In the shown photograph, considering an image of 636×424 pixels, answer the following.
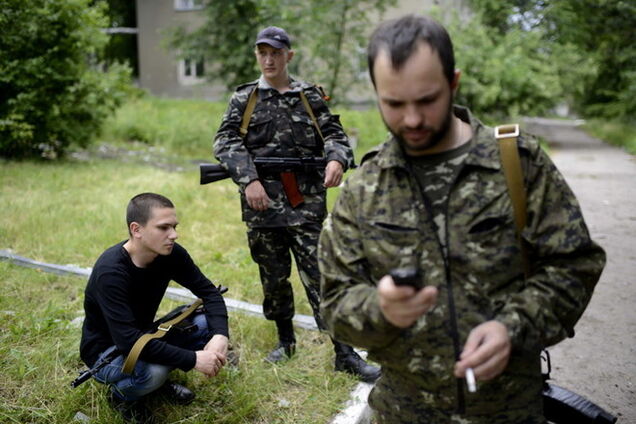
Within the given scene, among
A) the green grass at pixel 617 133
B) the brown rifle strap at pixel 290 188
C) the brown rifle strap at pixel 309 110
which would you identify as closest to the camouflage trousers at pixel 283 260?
the brown rifle strap at pixel 290 188

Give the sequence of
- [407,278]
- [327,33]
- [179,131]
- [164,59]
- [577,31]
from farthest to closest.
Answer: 1. [164,59]
2. [577,31]
3. [179,131]
4. [327,33]
5. [407,278]

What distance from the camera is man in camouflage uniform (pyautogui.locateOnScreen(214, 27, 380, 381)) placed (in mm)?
3352

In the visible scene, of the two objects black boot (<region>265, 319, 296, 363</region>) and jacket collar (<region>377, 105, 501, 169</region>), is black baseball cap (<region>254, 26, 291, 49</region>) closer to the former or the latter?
black boot (<region>265, 319, 296, 363</region>)

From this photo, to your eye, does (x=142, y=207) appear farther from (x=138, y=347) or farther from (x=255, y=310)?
(x=255, y=310)

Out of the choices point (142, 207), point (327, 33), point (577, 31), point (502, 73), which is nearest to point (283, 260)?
point (142, 207)

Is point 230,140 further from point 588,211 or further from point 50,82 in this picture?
point 50,82

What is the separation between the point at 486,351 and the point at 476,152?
52 cm

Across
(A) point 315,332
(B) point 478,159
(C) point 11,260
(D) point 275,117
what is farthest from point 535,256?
(C) point 11,260

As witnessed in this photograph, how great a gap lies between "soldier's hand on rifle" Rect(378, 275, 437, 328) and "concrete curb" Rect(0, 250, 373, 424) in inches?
74.3

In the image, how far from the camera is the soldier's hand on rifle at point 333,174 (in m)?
3.24

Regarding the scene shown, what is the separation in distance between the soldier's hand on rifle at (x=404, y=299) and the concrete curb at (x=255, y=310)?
1.89 m

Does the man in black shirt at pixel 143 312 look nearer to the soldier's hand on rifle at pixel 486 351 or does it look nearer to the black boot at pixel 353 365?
the black boot at pixel 353 365

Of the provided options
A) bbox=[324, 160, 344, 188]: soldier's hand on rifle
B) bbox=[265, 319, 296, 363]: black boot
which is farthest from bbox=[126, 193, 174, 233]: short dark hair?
bbox=[265, 319, 296, 363]: black boot

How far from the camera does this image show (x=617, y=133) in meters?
19.9
